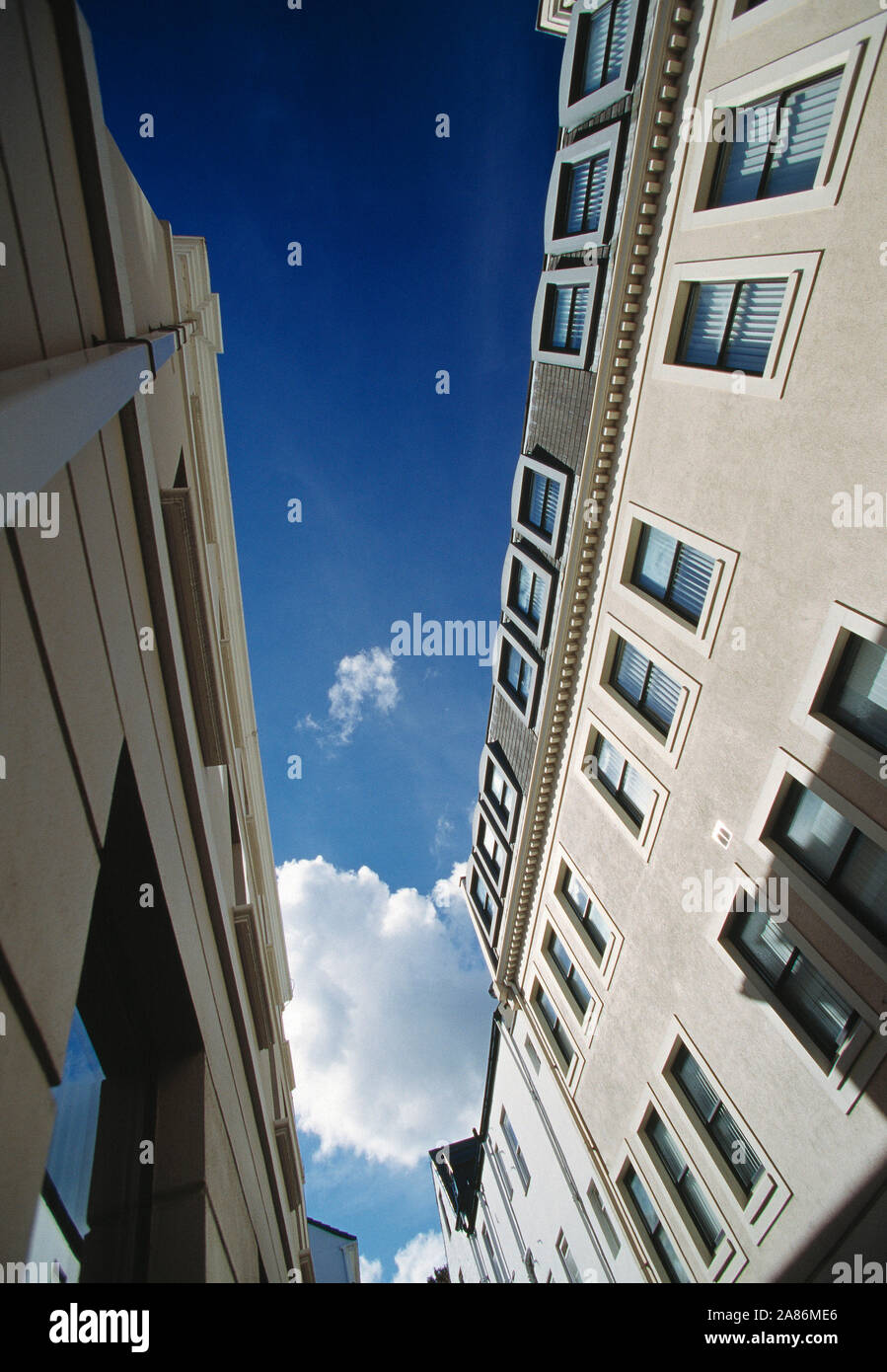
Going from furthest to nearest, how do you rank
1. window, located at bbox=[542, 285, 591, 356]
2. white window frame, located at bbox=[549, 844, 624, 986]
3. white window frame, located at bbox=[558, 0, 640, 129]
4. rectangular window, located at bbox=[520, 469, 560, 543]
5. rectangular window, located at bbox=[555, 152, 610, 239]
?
1. rectangular window, located at bbox=[520, 469, 560, 543]
2. white window frame, located at bbox=[549, 844, 624, 986]
3. window, located at bbox=[542, 285, 591, 356]
4. rectangular window, located at bbox=[555, 152, 610, 239]
5. white window frame, located at bbox=[558, 0, 640, 129]

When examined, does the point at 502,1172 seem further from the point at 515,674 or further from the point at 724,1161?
the point at 515,674

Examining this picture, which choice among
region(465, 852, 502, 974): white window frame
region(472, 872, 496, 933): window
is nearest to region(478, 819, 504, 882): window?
region(465, 852, 502, 974): white window frame

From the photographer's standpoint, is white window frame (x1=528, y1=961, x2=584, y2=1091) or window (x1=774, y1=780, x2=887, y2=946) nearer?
window (x1=774, y1=780, x2=887, y2=946)

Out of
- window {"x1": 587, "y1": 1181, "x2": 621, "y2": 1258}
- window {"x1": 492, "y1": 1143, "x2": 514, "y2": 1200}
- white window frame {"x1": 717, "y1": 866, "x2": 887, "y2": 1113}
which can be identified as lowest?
window {"x1": 492, "y1": 1143, "x2": 514, "y2": 1200}

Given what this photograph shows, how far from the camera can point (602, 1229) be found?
15906 mm

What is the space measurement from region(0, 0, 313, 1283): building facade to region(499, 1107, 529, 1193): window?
654 inches

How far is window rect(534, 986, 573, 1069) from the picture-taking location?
18.5 metres

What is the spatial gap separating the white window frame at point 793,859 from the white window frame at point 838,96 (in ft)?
26.6

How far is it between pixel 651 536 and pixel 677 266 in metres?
5.06

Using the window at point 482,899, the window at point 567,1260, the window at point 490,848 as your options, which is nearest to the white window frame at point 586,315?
the window at point 490,848

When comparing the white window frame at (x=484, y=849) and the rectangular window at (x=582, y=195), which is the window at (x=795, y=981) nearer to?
the white window frame at (x=484, y=849)

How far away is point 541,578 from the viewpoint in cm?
1734

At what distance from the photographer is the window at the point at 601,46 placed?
12.1m

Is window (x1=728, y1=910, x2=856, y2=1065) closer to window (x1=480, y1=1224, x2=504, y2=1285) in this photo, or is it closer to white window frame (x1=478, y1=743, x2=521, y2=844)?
white window frame (x1=478, y1=743, x2=521, y2=844)
